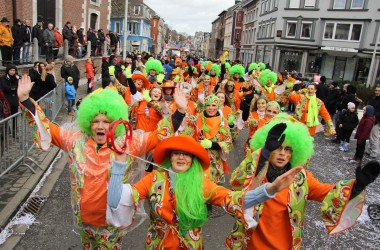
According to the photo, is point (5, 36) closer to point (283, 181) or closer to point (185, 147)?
point (185, 147)

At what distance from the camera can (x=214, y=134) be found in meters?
4.55

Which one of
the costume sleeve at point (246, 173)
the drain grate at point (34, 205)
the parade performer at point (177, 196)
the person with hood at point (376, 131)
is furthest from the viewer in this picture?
the person with hood at point (376, 131)

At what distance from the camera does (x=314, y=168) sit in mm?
7461

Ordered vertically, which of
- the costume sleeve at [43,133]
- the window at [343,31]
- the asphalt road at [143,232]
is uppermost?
the window at [343,31]

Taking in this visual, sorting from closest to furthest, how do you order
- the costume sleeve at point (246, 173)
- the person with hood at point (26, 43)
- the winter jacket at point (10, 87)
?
the costume sleeve at point (246, 173)
the winter jacket at point (10, 87)
the person with hood at point (26, 43)

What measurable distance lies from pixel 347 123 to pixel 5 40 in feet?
35.2

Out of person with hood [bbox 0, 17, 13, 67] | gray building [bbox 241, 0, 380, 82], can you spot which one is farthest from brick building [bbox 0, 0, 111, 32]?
gray building [bbox 241, 0, 380, 82]

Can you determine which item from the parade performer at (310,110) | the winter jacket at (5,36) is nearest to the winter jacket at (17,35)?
the winter jacket at (5,36)

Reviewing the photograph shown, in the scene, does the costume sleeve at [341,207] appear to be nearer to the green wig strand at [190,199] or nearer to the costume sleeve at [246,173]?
the costume sleeve at [246,173]

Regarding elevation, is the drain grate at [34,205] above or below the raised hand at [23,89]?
below

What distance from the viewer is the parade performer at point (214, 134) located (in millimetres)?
4527

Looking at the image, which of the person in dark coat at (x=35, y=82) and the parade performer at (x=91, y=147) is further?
the person in dark coat at (x=35, y=82)

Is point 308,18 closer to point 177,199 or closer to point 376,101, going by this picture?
point 376,101

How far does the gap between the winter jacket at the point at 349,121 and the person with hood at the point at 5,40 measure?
416 inches
